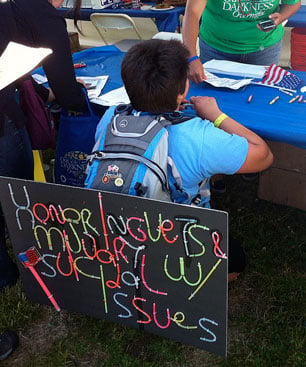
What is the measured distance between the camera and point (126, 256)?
1303mm

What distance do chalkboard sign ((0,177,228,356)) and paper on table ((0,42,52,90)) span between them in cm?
37

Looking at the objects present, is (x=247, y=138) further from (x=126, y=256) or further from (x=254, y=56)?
(x=254, y=56)

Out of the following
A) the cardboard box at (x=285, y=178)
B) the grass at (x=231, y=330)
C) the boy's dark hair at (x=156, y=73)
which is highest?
the boy's dark hair at (x=156, y=73)

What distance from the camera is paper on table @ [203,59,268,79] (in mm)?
1921

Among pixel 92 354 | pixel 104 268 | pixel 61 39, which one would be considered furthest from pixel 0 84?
pixel 92 354

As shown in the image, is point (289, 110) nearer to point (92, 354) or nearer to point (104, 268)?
point (104, 268)

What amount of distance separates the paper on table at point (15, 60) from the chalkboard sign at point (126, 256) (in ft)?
1.23

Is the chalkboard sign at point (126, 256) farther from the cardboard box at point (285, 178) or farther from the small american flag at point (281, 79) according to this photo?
the cardboard box at point (285, 178)

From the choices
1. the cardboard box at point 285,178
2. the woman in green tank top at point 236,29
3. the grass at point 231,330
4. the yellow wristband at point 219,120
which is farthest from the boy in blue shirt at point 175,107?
the cardboard box at point 285,178

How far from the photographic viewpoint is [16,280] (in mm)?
1958

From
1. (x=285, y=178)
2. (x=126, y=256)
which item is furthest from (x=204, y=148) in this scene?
(x=285, y=178)

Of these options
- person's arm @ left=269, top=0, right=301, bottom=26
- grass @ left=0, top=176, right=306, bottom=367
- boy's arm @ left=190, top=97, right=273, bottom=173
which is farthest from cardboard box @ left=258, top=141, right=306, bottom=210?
boy's arm @ left=190, top=97, right=273, bottom=173

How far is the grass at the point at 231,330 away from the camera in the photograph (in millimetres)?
1625

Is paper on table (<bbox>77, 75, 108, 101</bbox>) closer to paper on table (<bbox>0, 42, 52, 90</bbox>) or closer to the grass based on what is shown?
paper on table (<bbox>0, 42, 52, 90</bbox>)
